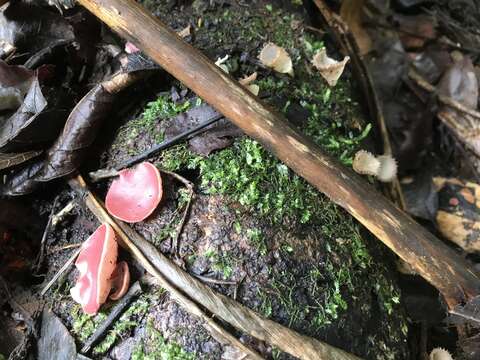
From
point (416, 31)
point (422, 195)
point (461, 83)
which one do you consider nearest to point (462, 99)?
point (461, 83)

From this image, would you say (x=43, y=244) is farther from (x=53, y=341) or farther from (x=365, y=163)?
(x=365, y=163)

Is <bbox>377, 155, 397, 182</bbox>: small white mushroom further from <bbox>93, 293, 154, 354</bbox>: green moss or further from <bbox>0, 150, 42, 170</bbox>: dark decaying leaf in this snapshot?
<bbox>0, 150, 42, 170</bbox>: dark decaying leaf

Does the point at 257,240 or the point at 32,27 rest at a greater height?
the point at 32,27

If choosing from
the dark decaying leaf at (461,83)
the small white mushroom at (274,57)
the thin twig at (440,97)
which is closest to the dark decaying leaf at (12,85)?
the small white mushroom at (274,57)

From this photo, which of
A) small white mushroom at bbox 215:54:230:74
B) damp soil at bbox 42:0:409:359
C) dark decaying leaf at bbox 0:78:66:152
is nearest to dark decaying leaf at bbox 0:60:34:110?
dark decaying leaf at bbox 0:78:66:152

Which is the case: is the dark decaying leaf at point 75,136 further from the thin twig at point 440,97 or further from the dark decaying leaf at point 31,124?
the thin twig at point 440,97

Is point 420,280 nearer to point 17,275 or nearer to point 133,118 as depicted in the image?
point 133,118

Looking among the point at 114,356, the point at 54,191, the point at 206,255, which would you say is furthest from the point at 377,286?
the point at 54,191
